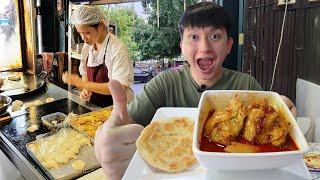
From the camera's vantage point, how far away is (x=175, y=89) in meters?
1.52

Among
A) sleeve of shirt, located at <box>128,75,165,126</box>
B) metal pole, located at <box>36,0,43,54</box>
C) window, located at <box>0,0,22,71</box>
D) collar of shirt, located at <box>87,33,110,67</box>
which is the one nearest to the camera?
sleeve of shirt, located at <box>128,75,165,126</box>

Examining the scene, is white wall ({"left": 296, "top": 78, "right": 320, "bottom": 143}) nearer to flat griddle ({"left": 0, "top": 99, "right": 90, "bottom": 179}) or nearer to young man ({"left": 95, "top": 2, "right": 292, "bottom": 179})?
young man ({"left": 95, "top": 2, "right": 292, "bottom": 179})

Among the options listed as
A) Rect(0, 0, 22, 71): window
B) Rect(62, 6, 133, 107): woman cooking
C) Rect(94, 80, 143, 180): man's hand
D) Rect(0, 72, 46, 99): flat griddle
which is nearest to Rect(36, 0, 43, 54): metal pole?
Rect(0, 0, 22, 71): window

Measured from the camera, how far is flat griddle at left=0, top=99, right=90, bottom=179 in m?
1.98

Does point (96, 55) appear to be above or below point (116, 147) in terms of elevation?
above

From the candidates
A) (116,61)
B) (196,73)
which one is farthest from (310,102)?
(116,61)

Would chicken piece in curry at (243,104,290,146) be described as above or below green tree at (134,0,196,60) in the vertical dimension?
below

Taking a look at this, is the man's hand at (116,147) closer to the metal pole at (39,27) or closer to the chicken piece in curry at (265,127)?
the chicken piece in curry at (265,127)

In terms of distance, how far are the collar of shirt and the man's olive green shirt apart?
1.66 m

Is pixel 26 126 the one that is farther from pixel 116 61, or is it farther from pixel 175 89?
pixel 175 89

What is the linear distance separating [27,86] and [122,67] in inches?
63.3

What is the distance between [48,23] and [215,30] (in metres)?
4.32

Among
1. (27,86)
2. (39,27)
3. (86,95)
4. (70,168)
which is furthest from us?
(39,27)

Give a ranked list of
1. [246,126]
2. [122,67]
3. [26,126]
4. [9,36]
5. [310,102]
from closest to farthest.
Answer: [246,126] < [310,102] < [26,126] < [122,67] < [9,36]
